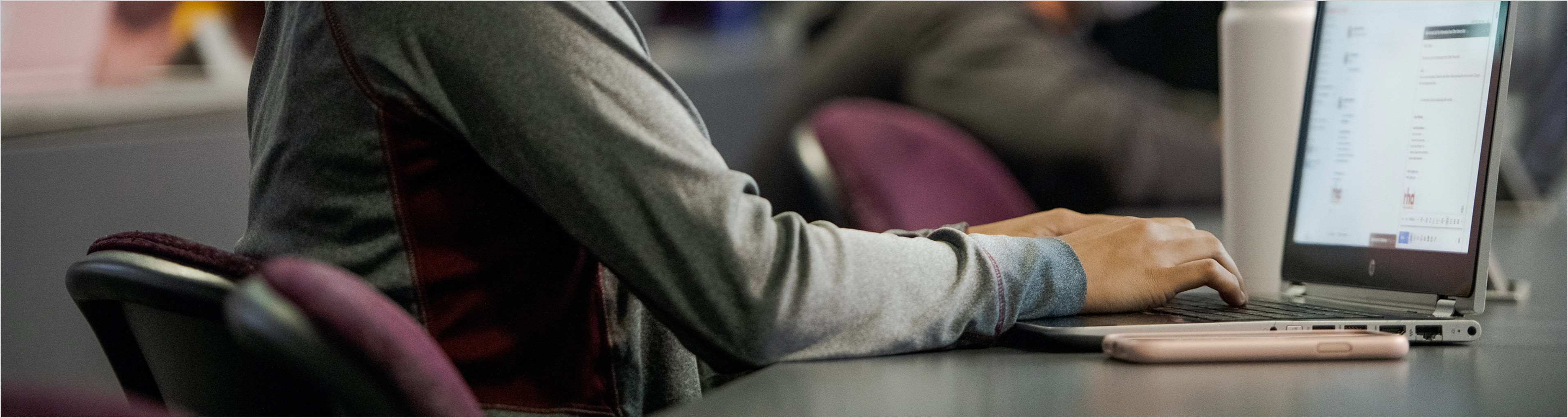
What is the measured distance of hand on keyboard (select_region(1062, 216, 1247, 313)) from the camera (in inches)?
33.1

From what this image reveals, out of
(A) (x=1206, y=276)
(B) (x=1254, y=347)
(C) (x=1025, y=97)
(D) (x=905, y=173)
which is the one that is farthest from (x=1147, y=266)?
(C) (x=1025, y=97)

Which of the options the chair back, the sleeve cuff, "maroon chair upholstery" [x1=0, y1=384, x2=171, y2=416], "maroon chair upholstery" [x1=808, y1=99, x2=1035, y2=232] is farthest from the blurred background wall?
"maroon chair upholstery" [x1=808, y1=99, x2=1035, y2=232]

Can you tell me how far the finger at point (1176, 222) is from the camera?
2.92ft

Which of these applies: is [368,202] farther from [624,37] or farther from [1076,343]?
[1076,343]

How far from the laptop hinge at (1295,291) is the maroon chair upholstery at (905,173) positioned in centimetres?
68

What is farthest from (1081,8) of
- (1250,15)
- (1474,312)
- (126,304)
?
(126,304)

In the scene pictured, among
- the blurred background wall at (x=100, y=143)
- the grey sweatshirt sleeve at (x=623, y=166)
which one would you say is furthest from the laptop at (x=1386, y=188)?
the blurred background wall at (x=100, y=143)

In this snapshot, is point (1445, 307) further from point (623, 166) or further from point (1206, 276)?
point (623, 166)

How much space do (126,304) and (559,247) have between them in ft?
0.85

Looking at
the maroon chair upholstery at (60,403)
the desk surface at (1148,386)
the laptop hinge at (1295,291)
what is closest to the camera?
the maroon chair upholstery at (60,403)

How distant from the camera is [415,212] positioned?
0.71 metres

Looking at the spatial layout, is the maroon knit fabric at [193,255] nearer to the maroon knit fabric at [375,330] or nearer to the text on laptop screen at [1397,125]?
the maroon knit fabric at [375,330]

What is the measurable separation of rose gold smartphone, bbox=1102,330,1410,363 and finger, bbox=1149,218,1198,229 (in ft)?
0.65

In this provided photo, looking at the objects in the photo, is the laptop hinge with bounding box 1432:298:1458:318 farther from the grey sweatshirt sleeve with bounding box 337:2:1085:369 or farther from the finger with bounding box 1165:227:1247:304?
the grey sweatshirt sleeve with bounding box 337:2:1085:369
